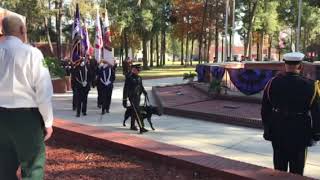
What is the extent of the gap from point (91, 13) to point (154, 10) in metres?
16.5

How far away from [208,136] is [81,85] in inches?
208

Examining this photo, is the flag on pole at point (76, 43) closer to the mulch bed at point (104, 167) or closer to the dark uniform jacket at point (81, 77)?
the dark uniform jacket at point (81, 77)

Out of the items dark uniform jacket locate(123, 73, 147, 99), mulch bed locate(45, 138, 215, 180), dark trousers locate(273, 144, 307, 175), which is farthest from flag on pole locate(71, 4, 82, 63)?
dark trousers locate(273, 144, 307, 175)

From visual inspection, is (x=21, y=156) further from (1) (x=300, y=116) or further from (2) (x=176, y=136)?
(2) (x=176, y=136)

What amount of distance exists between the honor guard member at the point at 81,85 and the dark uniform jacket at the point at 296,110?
10003 mm

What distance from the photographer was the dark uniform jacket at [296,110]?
503cm

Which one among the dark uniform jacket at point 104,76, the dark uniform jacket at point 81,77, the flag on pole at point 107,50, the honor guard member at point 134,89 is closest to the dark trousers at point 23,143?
the honor guard member at point 134,89

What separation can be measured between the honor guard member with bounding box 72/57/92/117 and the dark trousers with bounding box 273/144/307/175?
9755 millimetres

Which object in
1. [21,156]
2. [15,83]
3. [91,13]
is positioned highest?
[91,13]

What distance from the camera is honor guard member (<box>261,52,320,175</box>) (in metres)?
5.03

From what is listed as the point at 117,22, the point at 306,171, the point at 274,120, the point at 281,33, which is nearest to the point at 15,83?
the point at 274,120

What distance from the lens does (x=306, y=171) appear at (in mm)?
7684

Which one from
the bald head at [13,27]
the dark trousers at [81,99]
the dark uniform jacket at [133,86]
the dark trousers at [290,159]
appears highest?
the bald head at [13,27]

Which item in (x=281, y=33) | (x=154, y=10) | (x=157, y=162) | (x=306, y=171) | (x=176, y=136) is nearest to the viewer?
(x=157, y=162)
